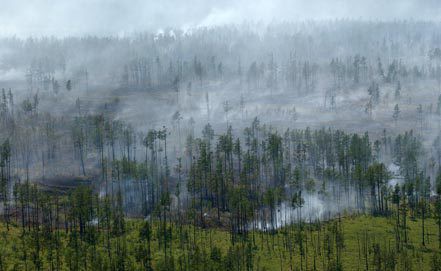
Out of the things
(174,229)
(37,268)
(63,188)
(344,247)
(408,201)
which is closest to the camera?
(37,268)

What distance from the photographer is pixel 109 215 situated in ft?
448

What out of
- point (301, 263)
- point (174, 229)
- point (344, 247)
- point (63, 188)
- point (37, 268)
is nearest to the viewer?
point (37, 268)

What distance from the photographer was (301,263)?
11788cm

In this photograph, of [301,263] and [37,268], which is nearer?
[37,268]

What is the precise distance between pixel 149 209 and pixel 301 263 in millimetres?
68536

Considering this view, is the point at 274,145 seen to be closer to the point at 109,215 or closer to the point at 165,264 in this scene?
the point at 109,215

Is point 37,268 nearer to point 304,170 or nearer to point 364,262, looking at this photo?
point 364,262

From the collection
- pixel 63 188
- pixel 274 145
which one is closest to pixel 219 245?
pixel 274 145

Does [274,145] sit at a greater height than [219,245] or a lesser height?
greater

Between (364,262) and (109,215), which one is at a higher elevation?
(109,215)

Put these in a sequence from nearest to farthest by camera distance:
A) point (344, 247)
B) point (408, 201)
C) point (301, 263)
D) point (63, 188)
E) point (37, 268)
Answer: point (37, 268) < point (301, 263) < point (344, 247) < point (408, 201) < point (63, 188)

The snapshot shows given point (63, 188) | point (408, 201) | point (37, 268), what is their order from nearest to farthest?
point (37, 268) → point (408, 201) → point (63, 188)

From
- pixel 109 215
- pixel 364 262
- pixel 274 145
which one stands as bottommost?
pixel 364 262

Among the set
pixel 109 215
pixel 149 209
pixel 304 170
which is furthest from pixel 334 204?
pixel 109 215
